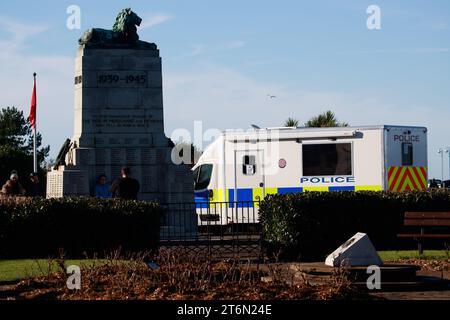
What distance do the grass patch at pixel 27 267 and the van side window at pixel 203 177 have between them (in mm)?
12467

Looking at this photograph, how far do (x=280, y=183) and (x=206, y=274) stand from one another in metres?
15.8

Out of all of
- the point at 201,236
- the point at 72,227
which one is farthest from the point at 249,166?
the point at 72,227

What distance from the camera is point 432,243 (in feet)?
72.8

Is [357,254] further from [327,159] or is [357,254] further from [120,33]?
[327,159]

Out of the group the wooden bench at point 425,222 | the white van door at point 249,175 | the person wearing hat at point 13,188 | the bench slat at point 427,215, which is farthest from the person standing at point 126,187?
the white van door at point 249,175

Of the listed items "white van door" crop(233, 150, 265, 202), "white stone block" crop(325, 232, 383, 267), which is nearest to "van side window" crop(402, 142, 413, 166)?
"white van door" crop(233, 150, 265, 202)

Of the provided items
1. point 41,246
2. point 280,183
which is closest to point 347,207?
point 41,246

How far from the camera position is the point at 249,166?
30.0 meters

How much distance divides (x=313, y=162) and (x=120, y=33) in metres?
6.64

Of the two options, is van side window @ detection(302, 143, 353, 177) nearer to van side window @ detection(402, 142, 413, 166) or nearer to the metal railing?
van side window @ detection(402, 142, 413, 166)

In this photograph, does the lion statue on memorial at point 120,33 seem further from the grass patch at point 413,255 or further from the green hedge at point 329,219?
the grass patch at point 413,255

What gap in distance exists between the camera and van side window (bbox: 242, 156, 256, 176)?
30.0 metres

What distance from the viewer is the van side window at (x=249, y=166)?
30.0m

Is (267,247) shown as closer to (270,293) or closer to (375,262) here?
(375,262)
